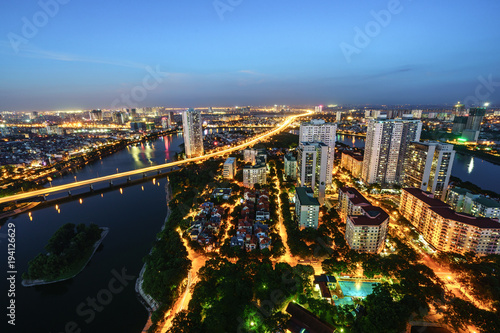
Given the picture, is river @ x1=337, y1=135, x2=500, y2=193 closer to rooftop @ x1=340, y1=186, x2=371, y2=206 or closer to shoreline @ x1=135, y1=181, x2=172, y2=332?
rooftop @ x1=340, y1=186, x2=371, y2=206

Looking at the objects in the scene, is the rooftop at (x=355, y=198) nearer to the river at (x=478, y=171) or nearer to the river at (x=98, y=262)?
the river at (x=98, y=262)

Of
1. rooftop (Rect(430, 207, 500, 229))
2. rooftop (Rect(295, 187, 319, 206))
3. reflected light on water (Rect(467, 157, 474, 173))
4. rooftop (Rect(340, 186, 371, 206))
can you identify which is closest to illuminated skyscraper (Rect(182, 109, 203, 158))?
rooftop (Rect(295, 187, 319, 206))

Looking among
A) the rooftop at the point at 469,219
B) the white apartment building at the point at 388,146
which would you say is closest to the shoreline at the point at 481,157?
the white apartment building at the point at 388,146

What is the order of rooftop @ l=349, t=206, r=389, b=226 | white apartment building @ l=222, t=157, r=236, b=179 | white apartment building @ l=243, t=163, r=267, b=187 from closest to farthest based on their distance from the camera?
rooftop @ l=349, t=206, r=389, b=226 → white apartment building @ l=243, t=163, r=267, b=187 → white apartment building @ l=222, t=157, r=236, b=179

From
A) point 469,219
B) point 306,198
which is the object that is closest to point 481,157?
point 469,219

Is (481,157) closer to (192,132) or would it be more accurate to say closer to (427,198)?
(427,198)
